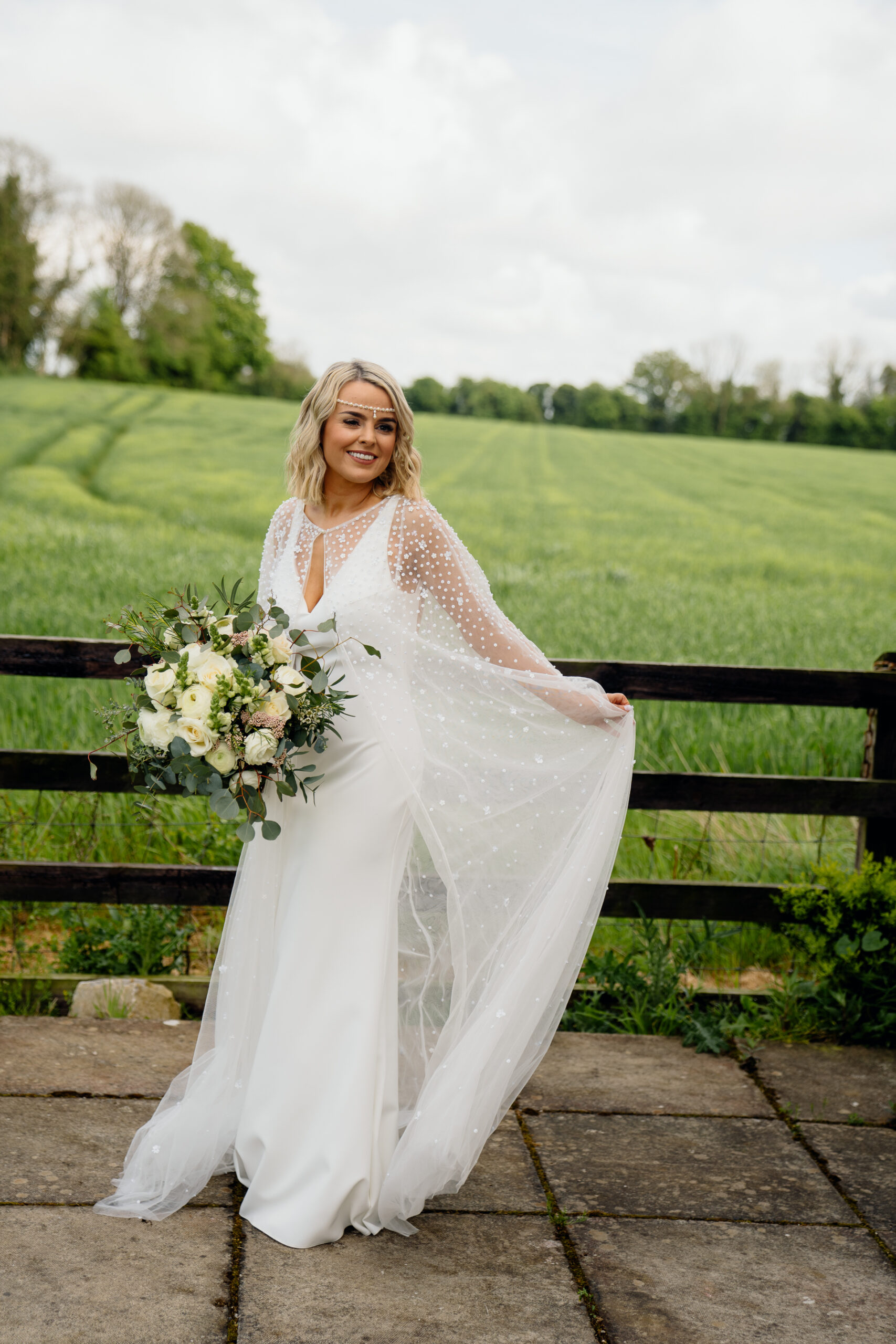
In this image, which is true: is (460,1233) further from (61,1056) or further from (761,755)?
(761,755)

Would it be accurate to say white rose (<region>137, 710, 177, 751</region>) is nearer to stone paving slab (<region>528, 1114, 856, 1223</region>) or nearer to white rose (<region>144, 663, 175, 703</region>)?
white rose (<region>144, 663, 175, 703</region>)

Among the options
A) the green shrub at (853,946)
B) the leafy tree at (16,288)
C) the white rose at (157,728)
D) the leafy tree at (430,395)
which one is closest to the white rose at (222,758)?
the white rose at (157,728)

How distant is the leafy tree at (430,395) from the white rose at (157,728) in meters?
32.8

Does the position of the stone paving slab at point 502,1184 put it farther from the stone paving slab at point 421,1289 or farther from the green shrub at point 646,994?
the green shrub at point 646,994

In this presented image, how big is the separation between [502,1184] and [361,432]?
2.28 metres

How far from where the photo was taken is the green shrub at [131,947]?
4617 millimetres

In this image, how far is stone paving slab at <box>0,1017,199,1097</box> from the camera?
3705 mm

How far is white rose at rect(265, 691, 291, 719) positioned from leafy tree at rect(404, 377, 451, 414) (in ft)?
Answer: 107

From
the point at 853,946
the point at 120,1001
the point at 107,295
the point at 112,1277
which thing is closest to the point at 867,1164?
the point at 853,946

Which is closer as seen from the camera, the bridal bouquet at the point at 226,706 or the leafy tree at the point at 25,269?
the bridal bouquet at the point at 226,706

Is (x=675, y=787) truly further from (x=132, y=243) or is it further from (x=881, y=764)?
(x=132, y=243)

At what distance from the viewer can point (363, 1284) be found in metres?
2.74

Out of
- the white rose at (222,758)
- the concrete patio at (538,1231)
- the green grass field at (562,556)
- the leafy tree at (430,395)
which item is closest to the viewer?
the concrete patio at (538,1231)

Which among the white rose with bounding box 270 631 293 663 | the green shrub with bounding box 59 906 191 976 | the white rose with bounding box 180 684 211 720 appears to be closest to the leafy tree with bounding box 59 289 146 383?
the green shrub with bounding box 59 906 191 976
